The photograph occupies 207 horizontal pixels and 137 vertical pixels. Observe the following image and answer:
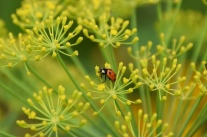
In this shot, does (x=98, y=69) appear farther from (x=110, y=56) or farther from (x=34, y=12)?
(x=34, y=12)

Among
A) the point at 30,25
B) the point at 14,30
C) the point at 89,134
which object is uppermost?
the point at 14,30

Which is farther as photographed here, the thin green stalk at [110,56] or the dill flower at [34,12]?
the dill flower at [34,12]

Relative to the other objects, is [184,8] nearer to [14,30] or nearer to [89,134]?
[14,30]

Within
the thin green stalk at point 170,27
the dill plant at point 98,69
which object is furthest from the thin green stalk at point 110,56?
the thin green stalk at point 170,27

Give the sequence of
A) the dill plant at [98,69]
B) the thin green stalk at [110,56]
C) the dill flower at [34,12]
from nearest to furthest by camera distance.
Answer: the dill plant at [98,69] → the thin green stalk at [110,56] → the dill flower at [34,12]

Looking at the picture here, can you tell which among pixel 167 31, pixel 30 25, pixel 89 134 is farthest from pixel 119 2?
pixel 89 134

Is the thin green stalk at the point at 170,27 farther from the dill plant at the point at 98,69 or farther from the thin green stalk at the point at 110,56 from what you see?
the thin green stalk at the point at 110,56

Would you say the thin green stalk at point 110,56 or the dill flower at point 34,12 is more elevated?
the dill flower at point 34,12

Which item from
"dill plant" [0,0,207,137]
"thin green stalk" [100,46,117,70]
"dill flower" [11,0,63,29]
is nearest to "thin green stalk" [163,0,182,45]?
"dill plant" [0,0,207,137]

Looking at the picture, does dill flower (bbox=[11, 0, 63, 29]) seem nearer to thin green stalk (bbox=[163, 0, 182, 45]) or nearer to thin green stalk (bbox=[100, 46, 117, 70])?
thin green stalk (bbox=[100, 46, 117, 70])
